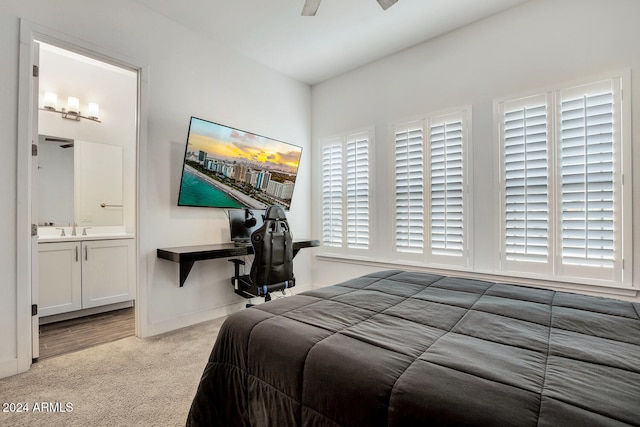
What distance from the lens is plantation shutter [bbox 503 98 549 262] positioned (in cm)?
275

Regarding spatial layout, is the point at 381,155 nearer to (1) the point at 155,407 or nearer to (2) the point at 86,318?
(1) the point at 155,407

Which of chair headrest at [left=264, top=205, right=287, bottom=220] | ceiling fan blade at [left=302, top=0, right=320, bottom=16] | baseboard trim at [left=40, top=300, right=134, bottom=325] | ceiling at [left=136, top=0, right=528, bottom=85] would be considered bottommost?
baseboard trim at [left=40, top=300, right=134, bottom=325]

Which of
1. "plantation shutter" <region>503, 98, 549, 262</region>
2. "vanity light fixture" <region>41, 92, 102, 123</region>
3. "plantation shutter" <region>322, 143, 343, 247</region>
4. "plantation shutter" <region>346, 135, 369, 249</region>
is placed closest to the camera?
"plantation shutter" <region>503, 98, 549, 262</region>

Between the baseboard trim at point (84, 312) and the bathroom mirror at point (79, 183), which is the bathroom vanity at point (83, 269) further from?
the bathroom mirror at point (79, 183)

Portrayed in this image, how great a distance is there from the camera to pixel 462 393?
2.84 ft

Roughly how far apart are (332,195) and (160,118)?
7.39ft

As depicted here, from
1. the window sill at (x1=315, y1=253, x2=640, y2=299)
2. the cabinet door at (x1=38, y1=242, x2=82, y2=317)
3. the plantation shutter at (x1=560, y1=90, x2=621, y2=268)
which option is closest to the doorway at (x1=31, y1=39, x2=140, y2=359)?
the cabinet door at (x1=38, y1=242, x2=82, y2=317)

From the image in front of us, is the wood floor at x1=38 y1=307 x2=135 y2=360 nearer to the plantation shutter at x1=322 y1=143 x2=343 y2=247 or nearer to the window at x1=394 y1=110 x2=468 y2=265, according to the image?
the plantation shutter at x1=322 y1=143 x2=343 y2=247

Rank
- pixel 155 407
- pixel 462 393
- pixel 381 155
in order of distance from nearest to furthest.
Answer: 1. pixel 462 393
2. pixel 155 407
3. pixel 381 155

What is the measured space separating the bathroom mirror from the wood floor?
1.22 metres

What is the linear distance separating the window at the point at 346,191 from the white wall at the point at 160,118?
79 centimetres

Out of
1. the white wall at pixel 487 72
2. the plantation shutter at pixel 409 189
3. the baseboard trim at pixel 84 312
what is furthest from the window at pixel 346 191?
the baseboard trim at pixel 84 312

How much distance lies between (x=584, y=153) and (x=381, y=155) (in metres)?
1.92

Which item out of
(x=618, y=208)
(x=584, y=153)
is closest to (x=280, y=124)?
(x=584, y=153)
